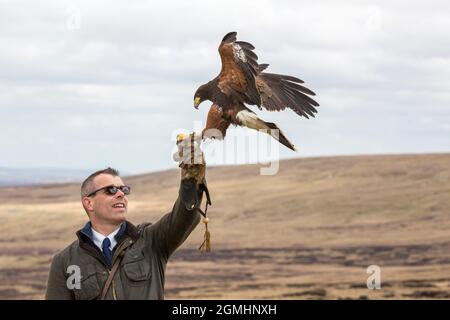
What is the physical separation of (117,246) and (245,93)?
1.51m

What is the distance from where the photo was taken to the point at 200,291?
2853 cm

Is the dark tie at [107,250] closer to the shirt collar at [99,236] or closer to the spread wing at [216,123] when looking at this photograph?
the shirt collar at [99,236]

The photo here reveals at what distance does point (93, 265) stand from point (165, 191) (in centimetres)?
5342

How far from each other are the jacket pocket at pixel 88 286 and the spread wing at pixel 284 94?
197cm

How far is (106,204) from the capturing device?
17.2 ft

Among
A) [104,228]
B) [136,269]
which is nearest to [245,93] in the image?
[104,228]

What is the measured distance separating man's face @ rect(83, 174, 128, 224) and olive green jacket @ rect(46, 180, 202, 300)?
109mm

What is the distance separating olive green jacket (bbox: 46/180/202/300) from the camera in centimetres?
510

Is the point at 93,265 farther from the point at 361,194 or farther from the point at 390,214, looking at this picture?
the point at 361,194

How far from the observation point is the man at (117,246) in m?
5.09

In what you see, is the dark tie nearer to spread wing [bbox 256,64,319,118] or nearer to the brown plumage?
the brown plumage

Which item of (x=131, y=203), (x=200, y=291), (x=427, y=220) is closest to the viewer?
(x=200, y=291)

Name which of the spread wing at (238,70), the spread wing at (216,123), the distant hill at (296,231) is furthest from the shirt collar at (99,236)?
the distant hill at (296,231)
